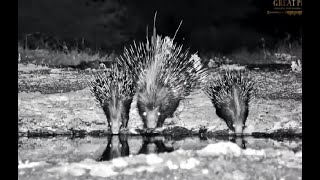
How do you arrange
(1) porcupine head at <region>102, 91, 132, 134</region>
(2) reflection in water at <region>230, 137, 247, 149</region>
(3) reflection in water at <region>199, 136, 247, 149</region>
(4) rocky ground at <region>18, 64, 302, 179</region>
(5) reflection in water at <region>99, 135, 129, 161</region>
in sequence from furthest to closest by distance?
1. (1) porcupine head at <region>102, 91, 132, 134</region>
2. (3) reflection in water at <region>199, 136, 247, 149</region>
3. (2) reflection in water at <region>230, 137, 247, 149</region>
4. (5) reflection in water at <region>99, 135, 129, 161</region>
5. (4) rocky ground at <region>18, 64, 302, 179</region>

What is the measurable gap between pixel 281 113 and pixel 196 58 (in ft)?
3.48

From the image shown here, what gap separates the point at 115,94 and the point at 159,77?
1.56 ft

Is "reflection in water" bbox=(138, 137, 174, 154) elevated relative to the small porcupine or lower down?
lower down

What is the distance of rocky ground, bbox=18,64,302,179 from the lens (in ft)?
10.6

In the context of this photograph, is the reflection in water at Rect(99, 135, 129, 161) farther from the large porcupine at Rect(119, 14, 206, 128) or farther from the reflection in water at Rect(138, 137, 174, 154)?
the large porcupine at Rect(119, 14, 206, 128)

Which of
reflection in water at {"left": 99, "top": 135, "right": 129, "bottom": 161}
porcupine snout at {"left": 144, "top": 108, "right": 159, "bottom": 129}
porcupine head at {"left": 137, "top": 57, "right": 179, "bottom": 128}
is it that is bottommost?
reflection in water at {"left": 99, "top": 135, "right": 129, "bottom": 161}

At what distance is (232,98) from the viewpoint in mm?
4391

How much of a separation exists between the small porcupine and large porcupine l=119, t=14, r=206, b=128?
0.40ft

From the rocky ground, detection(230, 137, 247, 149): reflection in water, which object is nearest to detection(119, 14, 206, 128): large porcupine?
the rocky ground

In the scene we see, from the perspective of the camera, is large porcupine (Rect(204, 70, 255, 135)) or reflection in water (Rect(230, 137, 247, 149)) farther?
large porcupine (Rect(204, 70, 255, 135))

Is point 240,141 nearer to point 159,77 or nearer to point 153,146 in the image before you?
point 153,146

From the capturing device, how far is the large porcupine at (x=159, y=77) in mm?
4320

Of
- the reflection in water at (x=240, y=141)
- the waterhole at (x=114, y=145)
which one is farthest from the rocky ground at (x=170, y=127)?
the reflection in water at (x=240, y=141)
